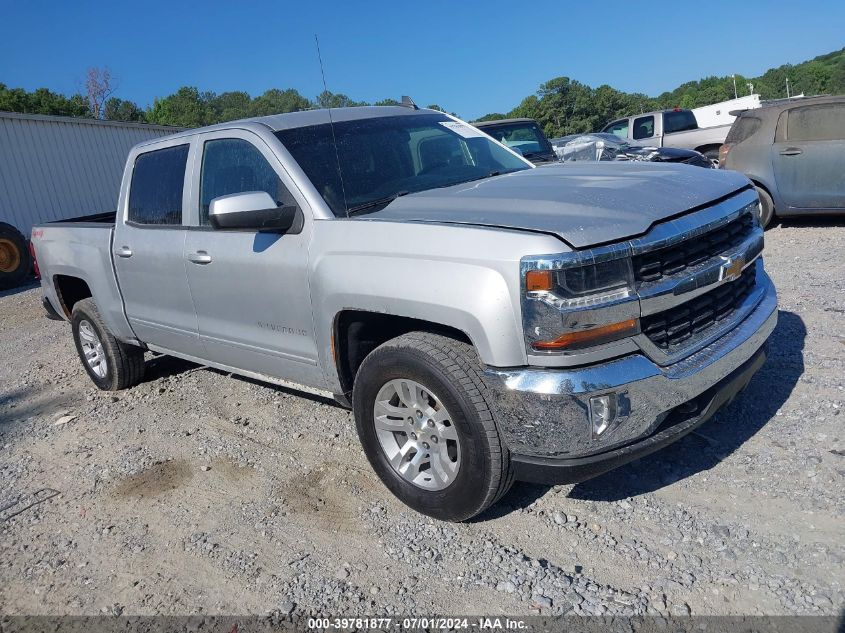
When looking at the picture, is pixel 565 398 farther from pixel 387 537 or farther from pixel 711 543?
pixel 387 537

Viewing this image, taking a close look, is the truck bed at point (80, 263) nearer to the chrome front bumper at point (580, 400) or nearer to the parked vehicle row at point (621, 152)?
the chrome front bumper at point (580, 400)

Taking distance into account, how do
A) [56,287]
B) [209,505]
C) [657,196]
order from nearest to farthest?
[657,196]
[209,505]
[56,287]

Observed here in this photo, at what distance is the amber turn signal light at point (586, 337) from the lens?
8.37 feet

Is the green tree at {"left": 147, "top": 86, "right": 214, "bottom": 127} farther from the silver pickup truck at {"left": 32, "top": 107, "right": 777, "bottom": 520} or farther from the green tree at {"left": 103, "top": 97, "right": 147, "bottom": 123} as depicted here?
the silver pickup truck at {"left": 32, "top": 107, "right": 777, "bottom": 520}

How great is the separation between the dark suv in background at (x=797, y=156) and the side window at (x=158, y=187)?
7.02m

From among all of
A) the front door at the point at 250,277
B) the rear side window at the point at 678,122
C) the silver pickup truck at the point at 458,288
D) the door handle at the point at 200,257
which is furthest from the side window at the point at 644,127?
the door handle at the point at 200,257

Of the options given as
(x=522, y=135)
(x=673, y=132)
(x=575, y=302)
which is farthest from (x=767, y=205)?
(x=575, y=302)

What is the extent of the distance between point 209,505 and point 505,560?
1.69 meters

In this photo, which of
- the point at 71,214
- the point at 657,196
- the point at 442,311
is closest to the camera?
the point at 442,311

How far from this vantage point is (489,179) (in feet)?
12.6

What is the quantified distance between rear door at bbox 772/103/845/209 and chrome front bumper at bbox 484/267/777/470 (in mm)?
6808

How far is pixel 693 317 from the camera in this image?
9.55 feet

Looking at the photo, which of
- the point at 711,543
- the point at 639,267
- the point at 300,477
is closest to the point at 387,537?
the point at 300,477

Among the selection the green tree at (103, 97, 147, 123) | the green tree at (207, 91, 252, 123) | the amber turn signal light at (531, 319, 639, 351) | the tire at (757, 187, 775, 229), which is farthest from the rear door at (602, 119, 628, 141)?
the green tree at (103, 97, 147, 123)
